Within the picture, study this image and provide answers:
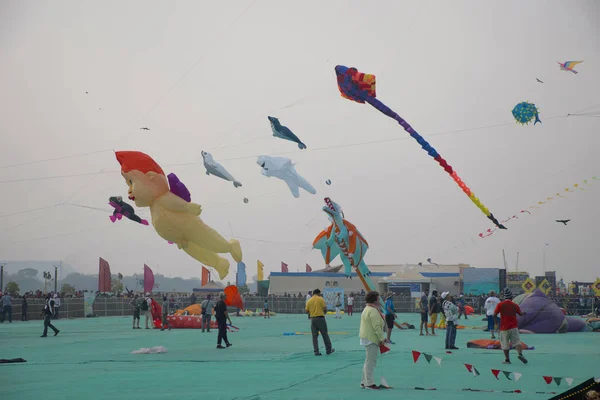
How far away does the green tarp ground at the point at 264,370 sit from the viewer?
36.4ft

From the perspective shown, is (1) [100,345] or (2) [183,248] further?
(1) [100,345]

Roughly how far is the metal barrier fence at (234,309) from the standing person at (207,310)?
1526 cm

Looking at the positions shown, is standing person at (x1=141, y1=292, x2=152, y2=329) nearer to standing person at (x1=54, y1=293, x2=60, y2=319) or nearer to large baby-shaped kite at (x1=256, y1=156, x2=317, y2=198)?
standing person at (x1=54, y1=293, x2=60, y2=319)

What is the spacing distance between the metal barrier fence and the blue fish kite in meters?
25.0

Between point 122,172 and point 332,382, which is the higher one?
point 122,172

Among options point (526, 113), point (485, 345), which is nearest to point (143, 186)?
point (485, 345)

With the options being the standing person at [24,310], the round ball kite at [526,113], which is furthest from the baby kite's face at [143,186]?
the standing person at [24,310]

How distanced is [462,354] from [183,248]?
8563 millimetres

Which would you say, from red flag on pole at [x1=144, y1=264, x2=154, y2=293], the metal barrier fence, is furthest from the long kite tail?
red flag on pole at [x1=144, y1=264, x2=154, y2=293]

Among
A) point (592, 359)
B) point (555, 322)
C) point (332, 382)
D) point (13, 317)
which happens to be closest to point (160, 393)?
point (332, 382)

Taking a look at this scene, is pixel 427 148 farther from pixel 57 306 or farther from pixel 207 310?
pixel 57 306

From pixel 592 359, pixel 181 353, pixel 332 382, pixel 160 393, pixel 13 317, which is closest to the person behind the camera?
pixel 160 393

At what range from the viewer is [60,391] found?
11.6 meters

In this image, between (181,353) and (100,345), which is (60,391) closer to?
(181,353)
